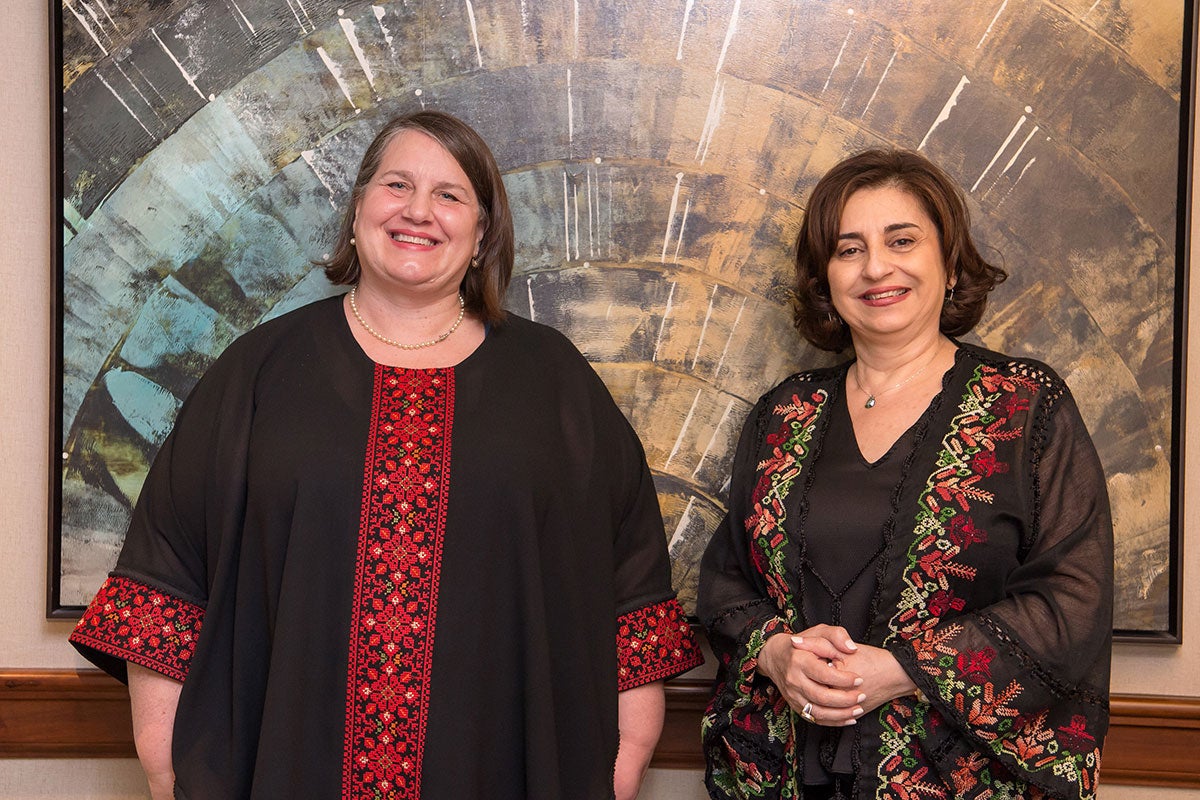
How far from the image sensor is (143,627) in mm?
1822

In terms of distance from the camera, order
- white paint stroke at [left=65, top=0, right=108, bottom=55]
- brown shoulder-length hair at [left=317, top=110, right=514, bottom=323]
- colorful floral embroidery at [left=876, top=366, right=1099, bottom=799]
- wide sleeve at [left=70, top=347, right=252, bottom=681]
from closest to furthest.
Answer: colorful floral embroidery at [left=876, top=366, right=1099, bottom=799] → wide sleeve at [left=70, top=347, right=252, bottom=681] → brown shoulder-length hair at [left=317, top=110, right=514, bottom=323] → white paint stroke at [left=65, top=0, right=108, bottom=55]

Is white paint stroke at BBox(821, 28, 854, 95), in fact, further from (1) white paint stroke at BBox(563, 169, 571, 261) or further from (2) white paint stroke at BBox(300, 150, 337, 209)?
(2) white paint stroke at BBox(300, 150, 337, 209)

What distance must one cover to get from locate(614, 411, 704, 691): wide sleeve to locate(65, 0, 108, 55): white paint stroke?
139 centimetres

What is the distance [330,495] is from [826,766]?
0.97 meters

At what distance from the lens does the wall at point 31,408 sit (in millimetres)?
2258

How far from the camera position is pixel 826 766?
1.77 m

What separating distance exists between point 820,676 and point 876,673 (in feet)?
0.29

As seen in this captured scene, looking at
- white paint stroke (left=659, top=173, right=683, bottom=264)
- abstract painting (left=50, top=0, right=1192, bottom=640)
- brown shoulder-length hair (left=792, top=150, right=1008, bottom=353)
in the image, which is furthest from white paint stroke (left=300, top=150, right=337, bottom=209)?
brown shoulder-length hair (left=792, top=150, right=1008, bottom=353)

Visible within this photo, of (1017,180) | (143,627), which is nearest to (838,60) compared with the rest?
(1017,180)

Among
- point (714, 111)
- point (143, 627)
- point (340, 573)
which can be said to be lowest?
point (143, 627)

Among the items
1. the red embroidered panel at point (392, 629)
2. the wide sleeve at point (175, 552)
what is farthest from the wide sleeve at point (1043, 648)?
the wide sleeve at point (175, 552)

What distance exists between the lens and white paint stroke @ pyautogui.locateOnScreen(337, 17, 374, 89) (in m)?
2.23

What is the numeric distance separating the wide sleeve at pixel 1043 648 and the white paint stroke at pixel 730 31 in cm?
101

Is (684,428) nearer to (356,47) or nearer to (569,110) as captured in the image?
(569,110)
